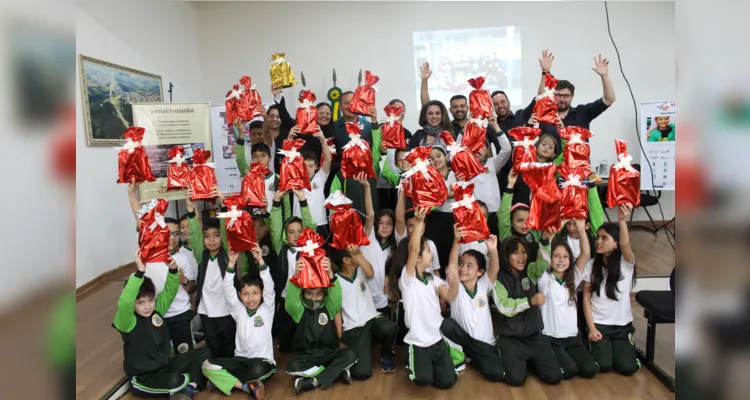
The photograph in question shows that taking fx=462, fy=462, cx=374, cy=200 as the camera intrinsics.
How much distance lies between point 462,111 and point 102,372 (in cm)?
302

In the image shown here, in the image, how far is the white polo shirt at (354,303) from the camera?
279 cm

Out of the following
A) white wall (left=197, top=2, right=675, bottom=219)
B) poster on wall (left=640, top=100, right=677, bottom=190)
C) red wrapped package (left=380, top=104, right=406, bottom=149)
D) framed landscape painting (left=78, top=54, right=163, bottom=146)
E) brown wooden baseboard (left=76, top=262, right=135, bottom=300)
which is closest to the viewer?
red wrapped package (left=380, top=104, right=406, bottom=149)

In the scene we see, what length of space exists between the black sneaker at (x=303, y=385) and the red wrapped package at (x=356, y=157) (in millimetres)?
1194

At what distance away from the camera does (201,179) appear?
8.84ft

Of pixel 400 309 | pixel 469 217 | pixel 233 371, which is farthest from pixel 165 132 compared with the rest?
pixel 469 217

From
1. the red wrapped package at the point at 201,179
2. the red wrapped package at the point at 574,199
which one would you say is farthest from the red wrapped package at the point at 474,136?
the red wrapped package at the point at 201,179

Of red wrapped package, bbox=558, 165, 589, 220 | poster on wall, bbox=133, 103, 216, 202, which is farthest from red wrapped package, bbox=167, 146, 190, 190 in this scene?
red wrapped package, bbox=558, 165, 589, 220

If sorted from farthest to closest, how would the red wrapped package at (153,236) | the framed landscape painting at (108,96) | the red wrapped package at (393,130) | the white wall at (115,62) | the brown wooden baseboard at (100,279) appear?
the framed landscape painting at (108,96)
the white wall at (115,62)
the brown wooden baseboard at (100,279)
the red wrapped package at (393,130)
the red wrapped package at (153,236)

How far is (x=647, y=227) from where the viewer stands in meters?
5.78

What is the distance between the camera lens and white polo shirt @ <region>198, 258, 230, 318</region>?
2.77 meters

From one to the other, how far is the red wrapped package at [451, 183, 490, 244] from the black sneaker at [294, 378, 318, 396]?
44.7 inches

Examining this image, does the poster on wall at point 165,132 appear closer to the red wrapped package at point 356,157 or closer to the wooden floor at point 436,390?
the wooden floor at point 436,390

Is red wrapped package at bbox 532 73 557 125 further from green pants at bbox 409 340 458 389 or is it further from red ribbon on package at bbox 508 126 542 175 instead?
green pants at bbox 409 340 458 389
